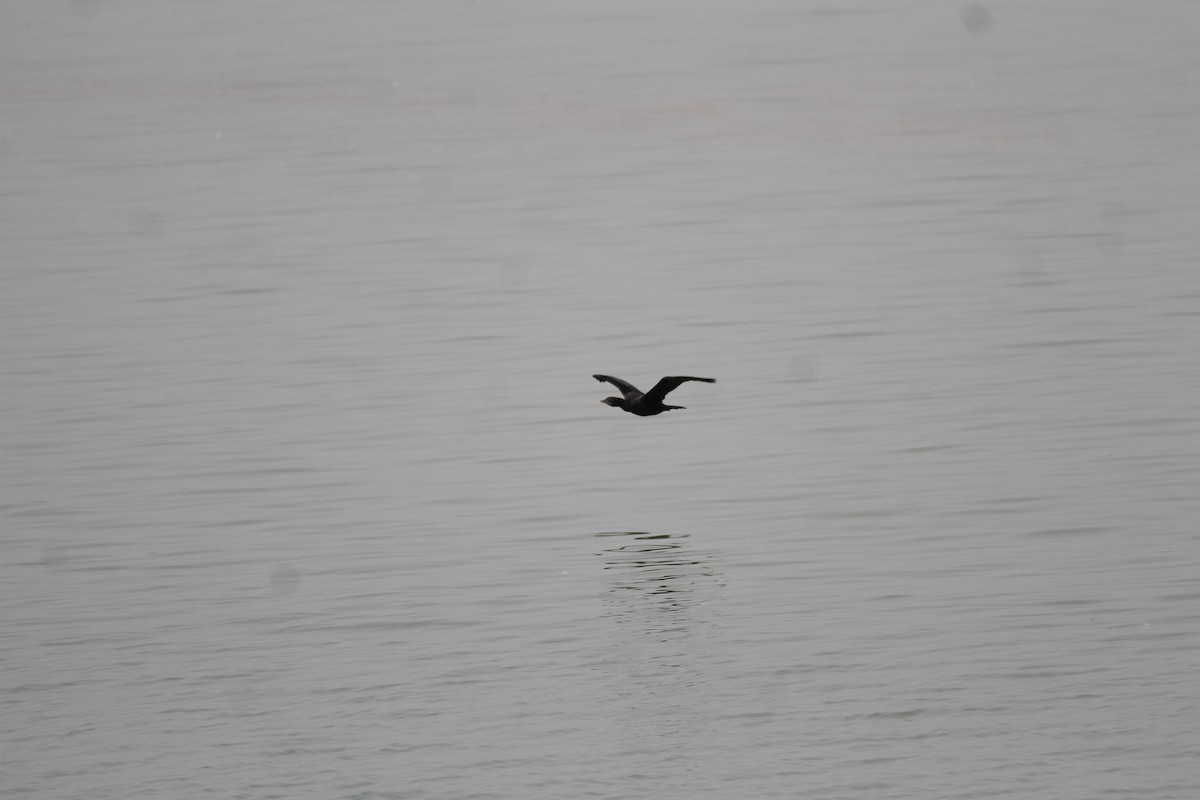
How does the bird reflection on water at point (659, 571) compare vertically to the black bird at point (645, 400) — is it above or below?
below

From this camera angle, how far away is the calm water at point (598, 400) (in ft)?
57.0

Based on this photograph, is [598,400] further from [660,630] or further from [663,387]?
[660,630]

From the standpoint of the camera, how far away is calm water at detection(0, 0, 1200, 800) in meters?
17.4

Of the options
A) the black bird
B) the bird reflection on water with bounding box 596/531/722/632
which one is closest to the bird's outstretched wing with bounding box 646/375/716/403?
the black bird

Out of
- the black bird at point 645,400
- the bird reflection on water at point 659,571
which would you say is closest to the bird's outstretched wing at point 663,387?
the black bird at point 645,400

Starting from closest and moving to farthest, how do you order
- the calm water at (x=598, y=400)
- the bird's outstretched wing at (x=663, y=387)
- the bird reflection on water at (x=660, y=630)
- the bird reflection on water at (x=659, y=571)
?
the bird reflection on water at (x=660, y=630) < the calm water at (x=598, y=400) < the bird's outstretched wing at (x=663, y=387) < the bird reflection on water at (x=659, y=571)

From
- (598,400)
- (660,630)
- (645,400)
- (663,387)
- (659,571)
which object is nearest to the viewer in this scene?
(660,630)

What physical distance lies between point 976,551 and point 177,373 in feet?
44.3

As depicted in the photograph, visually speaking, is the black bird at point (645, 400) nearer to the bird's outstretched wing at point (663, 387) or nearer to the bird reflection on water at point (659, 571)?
the bird's outstretched wing at point (663, 387)

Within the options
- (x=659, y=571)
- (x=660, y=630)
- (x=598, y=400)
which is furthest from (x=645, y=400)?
(x=598, y=400)

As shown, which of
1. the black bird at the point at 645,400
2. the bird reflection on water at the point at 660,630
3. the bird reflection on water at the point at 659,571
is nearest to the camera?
the bird reflection on water at the point at 660,630

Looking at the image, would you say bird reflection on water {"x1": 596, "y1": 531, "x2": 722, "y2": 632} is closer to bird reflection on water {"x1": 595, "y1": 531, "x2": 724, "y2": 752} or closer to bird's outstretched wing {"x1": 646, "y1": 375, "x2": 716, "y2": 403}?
bird reflection on water {"x1": 595, "y1": 531, "x2": 724, "y2": 752}

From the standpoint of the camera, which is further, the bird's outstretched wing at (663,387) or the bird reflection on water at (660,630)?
the bird's outstretched wing at (663,387)

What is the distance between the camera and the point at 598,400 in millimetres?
29078
